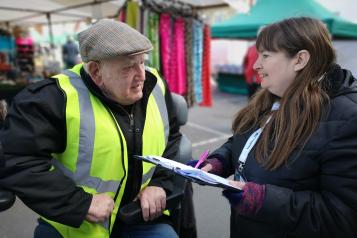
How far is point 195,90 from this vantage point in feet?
15.1

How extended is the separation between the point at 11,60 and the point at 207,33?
6672 millimetres

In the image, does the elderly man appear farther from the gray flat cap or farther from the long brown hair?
the long brown hair

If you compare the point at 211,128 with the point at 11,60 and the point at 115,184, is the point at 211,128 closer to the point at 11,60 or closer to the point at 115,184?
the point at 115,184

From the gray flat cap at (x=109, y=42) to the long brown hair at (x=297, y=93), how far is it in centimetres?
55

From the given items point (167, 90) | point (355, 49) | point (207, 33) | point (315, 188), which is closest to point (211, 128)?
point (207, 33)

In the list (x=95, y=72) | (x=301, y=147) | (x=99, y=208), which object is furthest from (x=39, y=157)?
(x=301, y=147)

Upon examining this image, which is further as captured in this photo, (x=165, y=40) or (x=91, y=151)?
(x=165, y=40)

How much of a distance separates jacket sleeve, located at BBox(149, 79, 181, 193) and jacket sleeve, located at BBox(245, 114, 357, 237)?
0.54m

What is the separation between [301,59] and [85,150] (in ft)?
3.14

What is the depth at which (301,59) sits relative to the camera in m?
1.23

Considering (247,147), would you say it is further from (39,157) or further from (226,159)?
(39,157)

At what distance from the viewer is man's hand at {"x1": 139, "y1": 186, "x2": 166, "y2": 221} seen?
1394 millimetres

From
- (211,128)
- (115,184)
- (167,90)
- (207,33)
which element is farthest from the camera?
(211,128)

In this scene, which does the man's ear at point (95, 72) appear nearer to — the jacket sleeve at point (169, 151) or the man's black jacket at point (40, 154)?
the man's black jacket at point (40, 154)
